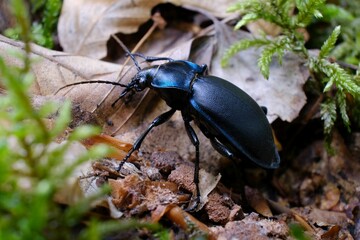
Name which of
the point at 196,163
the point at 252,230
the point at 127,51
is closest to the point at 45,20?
the point at 127,51

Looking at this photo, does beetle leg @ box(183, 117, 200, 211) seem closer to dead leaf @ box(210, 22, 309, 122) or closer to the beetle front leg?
the beetle front leg

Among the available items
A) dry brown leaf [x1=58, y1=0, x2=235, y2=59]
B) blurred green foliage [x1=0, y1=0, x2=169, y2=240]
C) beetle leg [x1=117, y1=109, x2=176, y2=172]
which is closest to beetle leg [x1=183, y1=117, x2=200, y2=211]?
beetle leg [x1=117, y1=109, x2=176, y2=172]

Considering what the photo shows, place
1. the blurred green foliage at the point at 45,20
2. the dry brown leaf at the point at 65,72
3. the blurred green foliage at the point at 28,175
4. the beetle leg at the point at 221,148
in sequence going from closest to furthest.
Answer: the blurred green foliage at the point at 28,175, the dry brown leaf at the point at 65,72, the beetle leg at the point at 221,148, the blurred green foliage at the point at 45,20

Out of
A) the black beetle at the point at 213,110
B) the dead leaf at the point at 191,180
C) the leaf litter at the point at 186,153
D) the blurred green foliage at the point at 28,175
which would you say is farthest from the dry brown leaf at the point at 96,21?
the blurred green foliage at the point at 28,175

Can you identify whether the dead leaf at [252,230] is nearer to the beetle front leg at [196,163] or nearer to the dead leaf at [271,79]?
the beetle front leg at [196,163]

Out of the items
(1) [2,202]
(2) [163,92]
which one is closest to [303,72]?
(2) [163,92]

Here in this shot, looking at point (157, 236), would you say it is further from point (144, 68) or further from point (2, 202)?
point (144, 68)
